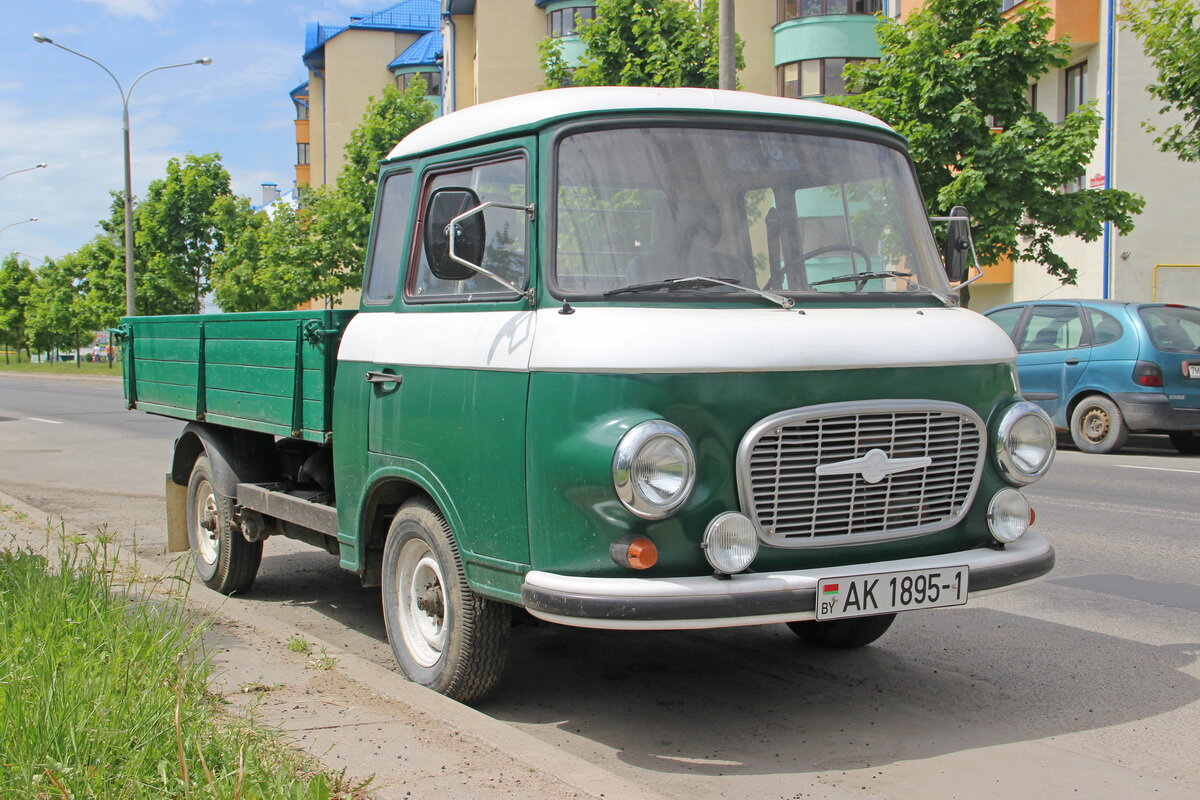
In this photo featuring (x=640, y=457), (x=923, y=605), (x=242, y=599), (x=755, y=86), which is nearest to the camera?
(x=640, y=457)

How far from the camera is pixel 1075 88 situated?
28422 millimetres

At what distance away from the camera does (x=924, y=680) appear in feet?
17.9

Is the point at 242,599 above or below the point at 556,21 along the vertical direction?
below

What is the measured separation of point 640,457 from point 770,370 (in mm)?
601

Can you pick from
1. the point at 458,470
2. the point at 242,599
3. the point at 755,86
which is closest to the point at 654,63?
the point at 755,86

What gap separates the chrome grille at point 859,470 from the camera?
170 inches

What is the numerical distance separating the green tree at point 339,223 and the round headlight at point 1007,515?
31254mm

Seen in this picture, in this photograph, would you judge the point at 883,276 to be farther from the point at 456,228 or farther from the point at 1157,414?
the point at 1157,414

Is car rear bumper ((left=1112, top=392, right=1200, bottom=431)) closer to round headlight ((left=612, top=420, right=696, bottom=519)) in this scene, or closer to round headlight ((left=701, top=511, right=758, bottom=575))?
round headlight ((left=701, top=511, right=758, bottom=575))

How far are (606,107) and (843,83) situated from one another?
33.8m

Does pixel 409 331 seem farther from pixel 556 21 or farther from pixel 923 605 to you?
pixel 556 21

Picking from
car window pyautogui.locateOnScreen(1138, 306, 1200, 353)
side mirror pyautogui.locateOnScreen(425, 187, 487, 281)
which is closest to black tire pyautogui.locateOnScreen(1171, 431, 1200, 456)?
car window pyautogui.locateOnScreen(1138, 306, 1200, 353)

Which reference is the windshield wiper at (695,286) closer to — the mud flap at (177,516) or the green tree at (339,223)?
the mud flap at (177,516)

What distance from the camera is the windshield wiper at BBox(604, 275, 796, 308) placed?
178 inches
